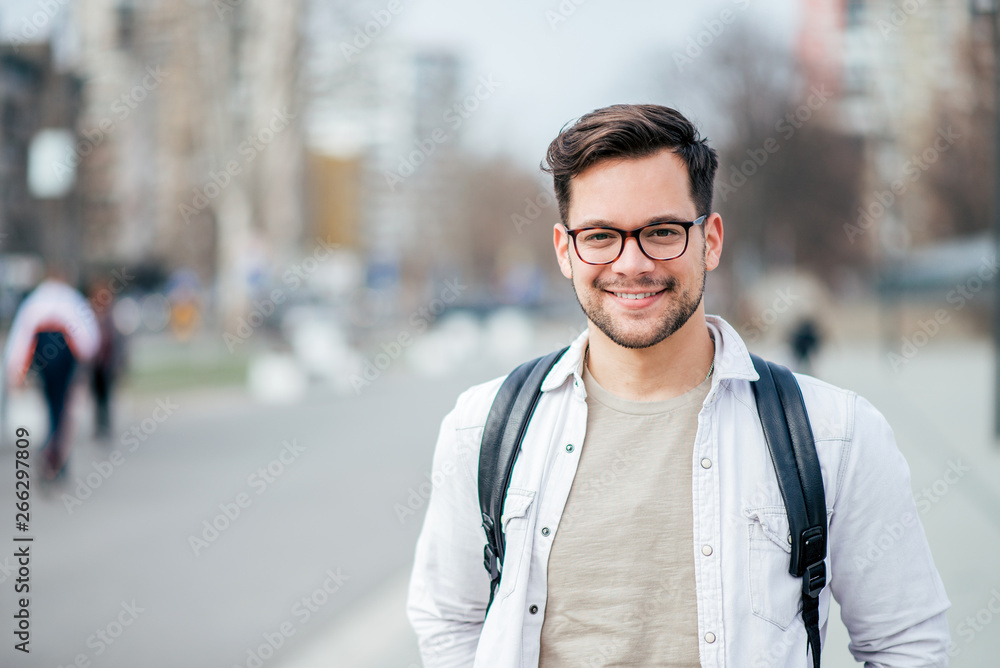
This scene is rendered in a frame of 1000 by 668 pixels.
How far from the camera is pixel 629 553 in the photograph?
77.3 inches

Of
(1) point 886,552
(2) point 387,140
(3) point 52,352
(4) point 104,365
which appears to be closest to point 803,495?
(1) point 886,552

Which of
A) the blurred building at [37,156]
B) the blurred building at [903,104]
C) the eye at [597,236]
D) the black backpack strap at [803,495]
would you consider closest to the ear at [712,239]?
the eye at [597,236]

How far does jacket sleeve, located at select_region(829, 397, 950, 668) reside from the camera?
76.7 inches

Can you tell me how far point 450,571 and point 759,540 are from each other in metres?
0.71

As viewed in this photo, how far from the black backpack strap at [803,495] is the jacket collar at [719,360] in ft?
0.38

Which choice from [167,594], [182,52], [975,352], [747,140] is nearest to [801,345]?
[975,352]

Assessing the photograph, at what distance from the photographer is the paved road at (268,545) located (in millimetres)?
5121

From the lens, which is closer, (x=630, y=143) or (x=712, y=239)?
(x=630, y=143)

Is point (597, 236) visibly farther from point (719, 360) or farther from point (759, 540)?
point (759, 540)

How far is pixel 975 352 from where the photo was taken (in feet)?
82.2

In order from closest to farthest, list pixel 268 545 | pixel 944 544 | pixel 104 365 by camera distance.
Result: pixel 944 544
pixel 268 545
pixel 104 365

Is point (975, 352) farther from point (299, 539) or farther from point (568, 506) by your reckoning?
point (568, 506)

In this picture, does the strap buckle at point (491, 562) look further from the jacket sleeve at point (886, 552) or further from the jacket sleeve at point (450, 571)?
the jacket sleeve at point (886, 552)

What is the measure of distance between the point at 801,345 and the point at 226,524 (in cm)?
1139
